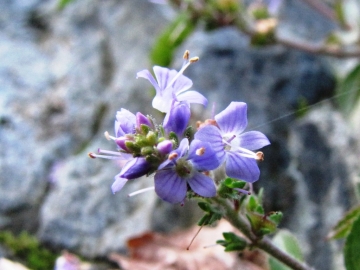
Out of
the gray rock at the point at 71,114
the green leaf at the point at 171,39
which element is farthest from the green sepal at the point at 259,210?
the green leaf at the point at 171,39

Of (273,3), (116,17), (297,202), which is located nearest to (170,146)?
(297,202)

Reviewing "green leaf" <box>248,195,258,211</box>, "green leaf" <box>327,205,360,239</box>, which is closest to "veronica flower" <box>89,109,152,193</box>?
"green leaf" <box>248,195,258,211</box>

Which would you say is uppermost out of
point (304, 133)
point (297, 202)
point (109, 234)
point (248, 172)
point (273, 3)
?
point (248, 172)

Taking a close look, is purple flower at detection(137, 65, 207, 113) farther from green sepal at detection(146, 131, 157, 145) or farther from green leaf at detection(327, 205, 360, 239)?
green leaf at detection(327, 205, 360, 239)

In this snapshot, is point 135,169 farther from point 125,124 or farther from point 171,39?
point 171,39

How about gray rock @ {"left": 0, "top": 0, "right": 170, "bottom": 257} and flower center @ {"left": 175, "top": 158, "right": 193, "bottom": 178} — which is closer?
flower center @ {"left": 175, "top": 158, "right": 193, "bottom": 178}

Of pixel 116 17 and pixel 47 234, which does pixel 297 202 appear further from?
pixel 116 17
